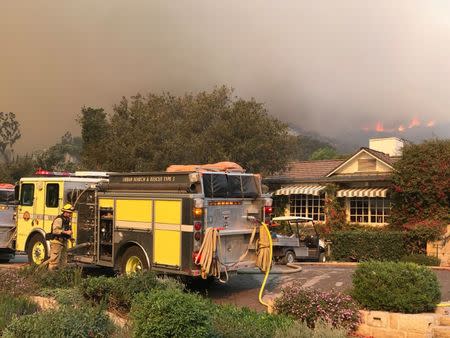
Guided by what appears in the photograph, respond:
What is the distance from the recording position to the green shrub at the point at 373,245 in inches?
802

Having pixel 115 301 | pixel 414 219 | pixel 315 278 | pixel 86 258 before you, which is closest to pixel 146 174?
pixel 86 258

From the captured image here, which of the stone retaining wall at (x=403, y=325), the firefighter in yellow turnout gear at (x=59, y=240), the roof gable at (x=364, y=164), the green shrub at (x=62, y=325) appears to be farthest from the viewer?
the roof gable at (x=364, y=164)

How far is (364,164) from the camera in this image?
85.5 feet

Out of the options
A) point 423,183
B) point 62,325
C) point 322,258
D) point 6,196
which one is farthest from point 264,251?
point 423,183

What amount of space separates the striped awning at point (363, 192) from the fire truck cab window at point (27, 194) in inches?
633

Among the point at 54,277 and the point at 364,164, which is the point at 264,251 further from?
the point at 364,164

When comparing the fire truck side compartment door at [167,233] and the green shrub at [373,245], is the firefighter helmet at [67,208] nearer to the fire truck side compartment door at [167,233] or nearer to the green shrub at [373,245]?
the fire truck side compartment door at [167,233]

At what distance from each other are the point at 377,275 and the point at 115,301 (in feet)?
12.7

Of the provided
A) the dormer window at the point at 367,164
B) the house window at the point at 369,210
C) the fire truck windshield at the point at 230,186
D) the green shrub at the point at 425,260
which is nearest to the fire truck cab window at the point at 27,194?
the fire truck windshield at the point at 230,186

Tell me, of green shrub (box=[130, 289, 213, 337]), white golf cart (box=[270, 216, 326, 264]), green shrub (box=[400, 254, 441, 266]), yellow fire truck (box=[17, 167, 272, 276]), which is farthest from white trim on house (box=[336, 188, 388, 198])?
green shrub (box=[130, 289, 213, 337])

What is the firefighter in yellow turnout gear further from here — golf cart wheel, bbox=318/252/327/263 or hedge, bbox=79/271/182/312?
golf cart wheel, bbox=318/252/327/263

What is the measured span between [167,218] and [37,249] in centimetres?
532

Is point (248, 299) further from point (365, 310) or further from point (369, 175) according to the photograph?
point (369, 175)

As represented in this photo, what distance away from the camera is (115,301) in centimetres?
707
